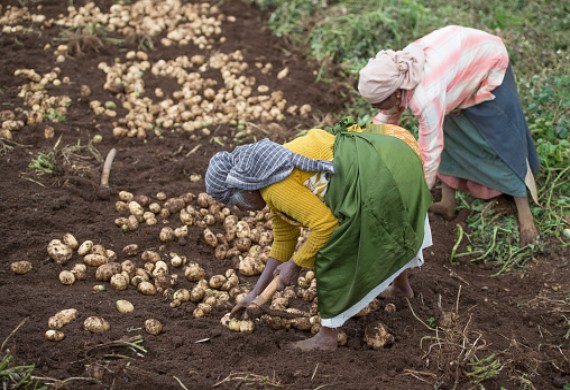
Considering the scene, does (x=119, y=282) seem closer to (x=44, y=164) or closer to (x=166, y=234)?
(x=166, y=234)

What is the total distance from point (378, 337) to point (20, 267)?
1.74 metres

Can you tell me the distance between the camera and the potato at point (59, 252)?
328 cm

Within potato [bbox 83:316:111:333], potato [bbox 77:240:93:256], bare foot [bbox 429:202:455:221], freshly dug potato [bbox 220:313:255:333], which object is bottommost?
bare foot [bbox 429:202:455:221]

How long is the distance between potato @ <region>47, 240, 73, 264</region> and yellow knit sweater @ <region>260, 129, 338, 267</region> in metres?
1.28

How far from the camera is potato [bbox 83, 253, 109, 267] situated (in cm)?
328

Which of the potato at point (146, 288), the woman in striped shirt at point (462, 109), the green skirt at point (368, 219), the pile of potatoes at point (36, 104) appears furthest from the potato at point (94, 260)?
the woman in striped shirt at point (462, 109)

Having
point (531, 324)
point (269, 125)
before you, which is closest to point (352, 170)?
point (531, 324)

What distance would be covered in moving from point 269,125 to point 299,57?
1.05m

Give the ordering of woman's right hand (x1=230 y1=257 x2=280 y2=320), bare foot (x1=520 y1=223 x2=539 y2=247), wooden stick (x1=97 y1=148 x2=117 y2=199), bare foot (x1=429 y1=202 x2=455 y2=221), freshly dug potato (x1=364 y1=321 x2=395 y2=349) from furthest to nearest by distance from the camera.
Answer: bare foot (x1=429 y1=202 x2=455 y2=221) < wooden stick (x1=97 y1=148 x2=117 y2=199) < bare foot (x1=520 y1=223 x2=539 y2=247) < freshly dug potato (x1=364 y1=321 x2=395 y2=349) < woman's right hand (x1=230 y1=257 x2=280 y2=320)

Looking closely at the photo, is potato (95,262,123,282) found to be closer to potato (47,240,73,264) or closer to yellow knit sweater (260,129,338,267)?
potato (47,240,73,264)

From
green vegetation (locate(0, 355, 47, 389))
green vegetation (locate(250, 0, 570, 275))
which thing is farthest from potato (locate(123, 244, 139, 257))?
green vegetation (locate(250, 0, 570, 275))

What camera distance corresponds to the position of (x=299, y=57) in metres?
5.39

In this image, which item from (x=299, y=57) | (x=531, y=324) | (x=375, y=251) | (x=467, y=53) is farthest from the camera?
(x=299, y=57)

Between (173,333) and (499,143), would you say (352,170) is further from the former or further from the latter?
(499,143)
